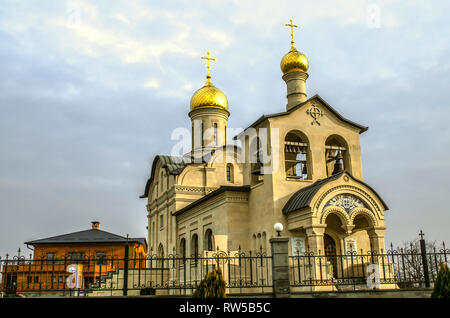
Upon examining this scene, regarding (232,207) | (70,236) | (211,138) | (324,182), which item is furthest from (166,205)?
(70,236)

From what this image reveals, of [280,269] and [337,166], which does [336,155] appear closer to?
[337,166]

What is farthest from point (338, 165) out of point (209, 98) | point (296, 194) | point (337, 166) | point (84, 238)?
point (84, 238)

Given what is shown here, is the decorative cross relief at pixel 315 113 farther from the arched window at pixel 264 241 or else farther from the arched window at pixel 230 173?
the arched window at pixel 230 173

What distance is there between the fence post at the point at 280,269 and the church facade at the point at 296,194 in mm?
3576

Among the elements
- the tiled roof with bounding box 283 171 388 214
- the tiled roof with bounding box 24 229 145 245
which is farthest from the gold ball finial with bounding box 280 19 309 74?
the tiled roof with bounding box 24 229 145 245

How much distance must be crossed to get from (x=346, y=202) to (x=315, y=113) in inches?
151

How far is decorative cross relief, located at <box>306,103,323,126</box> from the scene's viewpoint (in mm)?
16391

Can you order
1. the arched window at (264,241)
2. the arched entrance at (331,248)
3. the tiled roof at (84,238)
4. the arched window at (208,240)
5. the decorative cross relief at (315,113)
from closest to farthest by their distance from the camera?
1. the arched entrance at (331,248)
2. the arched window at (264,241)
3. the decorative cross relief at (315,113)
4. the arched window at (208,240)
5. the tiled roof at (84,238)

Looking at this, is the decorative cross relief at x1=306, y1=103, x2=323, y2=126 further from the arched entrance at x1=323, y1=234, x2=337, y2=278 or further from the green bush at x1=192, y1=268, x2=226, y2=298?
the green bush at x1=192, y1=268, x2=226, y2=298

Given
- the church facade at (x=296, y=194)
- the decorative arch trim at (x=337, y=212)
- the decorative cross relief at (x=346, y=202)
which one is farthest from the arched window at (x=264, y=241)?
the decorative cross relief at (x=346, y=202)

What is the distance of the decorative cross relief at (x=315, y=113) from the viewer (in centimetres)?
1639
